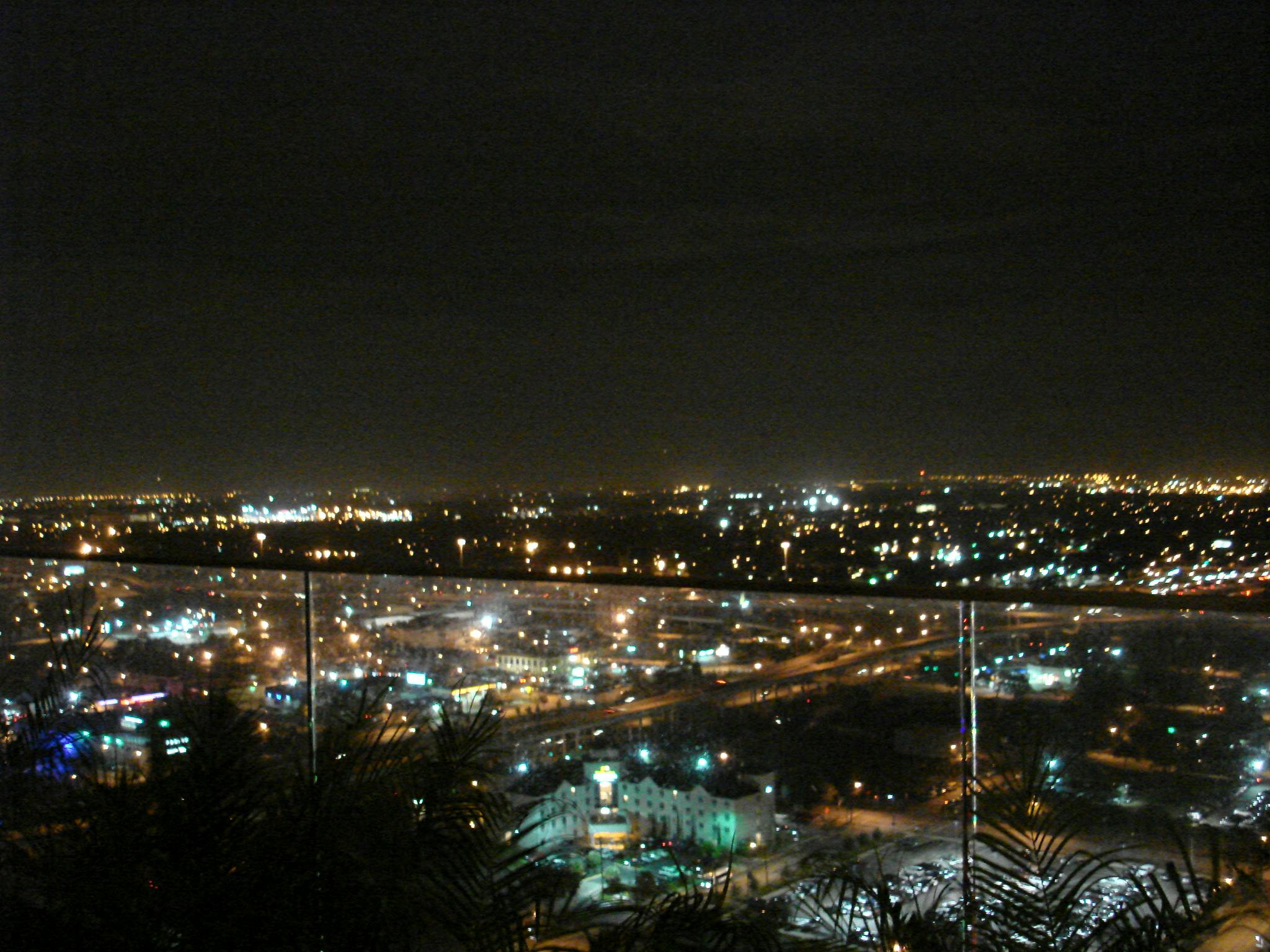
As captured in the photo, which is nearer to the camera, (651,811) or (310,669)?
(651,811)

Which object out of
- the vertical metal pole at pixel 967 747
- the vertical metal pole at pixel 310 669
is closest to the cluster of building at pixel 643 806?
the vertical metal pole at pixel 967 747

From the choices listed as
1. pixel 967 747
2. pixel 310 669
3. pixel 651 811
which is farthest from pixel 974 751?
pixel 310 669

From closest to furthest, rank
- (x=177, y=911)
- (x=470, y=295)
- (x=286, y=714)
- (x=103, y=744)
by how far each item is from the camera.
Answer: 1. (x=177, y=911)
2. (x=286, y=714)
3. (x=103, y=744)
4. (x=470, y=295)

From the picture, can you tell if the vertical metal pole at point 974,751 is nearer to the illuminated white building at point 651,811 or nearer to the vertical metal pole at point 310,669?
the illuminated white building at point 651,811

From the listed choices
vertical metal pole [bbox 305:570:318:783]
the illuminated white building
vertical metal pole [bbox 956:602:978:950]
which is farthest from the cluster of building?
vertical metal pole [bbox 305:570:318:783]

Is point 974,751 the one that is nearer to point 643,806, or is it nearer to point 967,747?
point 967,747

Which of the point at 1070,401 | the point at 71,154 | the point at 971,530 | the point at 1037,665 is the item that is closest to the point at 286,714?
the point at 1037,665

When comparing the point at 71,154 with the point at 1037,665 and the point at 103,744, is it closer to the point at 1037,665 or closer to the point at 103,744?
the point at 103,744

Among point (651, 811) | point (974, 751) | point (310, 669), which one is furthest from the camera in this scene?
point (310, 669)
